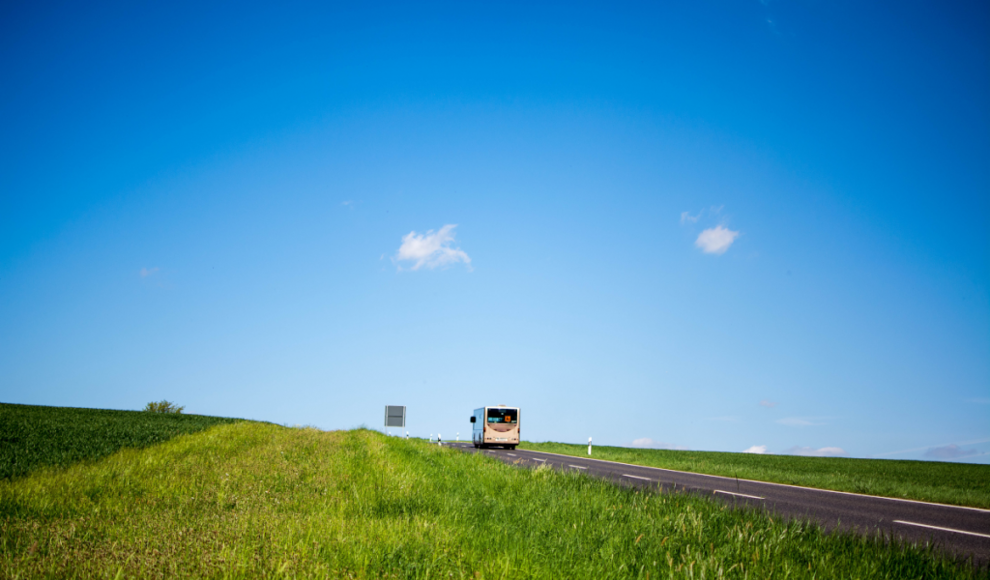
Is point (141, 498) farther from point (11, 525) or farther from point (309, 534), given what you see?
point (309, 534)

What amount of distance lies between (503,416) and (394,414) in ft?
32.1

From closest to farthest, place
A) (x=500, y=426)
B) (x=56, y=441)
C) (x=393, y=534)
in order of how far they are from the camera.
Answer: (x=393, y=534) → (x=56, y=441) → (x=500, y=426)

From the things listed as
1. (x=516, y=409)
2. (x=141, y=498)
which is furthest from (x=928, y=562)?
(x=516, y=409)

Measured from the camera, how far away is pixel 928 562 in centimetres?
534

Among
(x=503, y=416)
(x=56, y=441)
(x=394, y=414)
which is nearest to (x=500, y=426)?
(x=503, y=416)

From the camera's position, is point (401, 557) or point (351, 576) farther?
point (401, 557)

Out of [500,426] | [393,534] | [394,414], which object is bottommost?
[500,426]

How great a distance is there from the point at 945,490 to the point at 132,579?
67.5 feet

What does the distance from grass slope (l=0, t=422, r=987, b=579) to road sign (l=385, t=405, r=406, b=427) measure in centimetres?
2200

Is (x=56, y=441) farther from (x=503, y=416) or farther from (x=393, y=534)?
(x=503, y=416)

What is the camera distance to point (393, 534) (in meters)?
5.14

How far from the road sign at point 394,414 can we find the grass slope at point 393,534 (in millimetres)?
22000

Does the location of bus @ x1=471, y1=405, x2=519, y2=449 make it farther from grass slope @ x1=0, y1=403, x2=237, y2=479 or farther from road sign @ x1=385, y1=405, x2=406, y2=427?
grass slope @ x1=0, y1=403, x2=237, y2=479

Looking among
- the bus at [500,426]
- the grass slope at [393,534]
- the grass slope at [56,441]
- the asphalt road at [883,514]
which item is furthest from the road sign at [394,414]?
the grass slope at [393,534]
